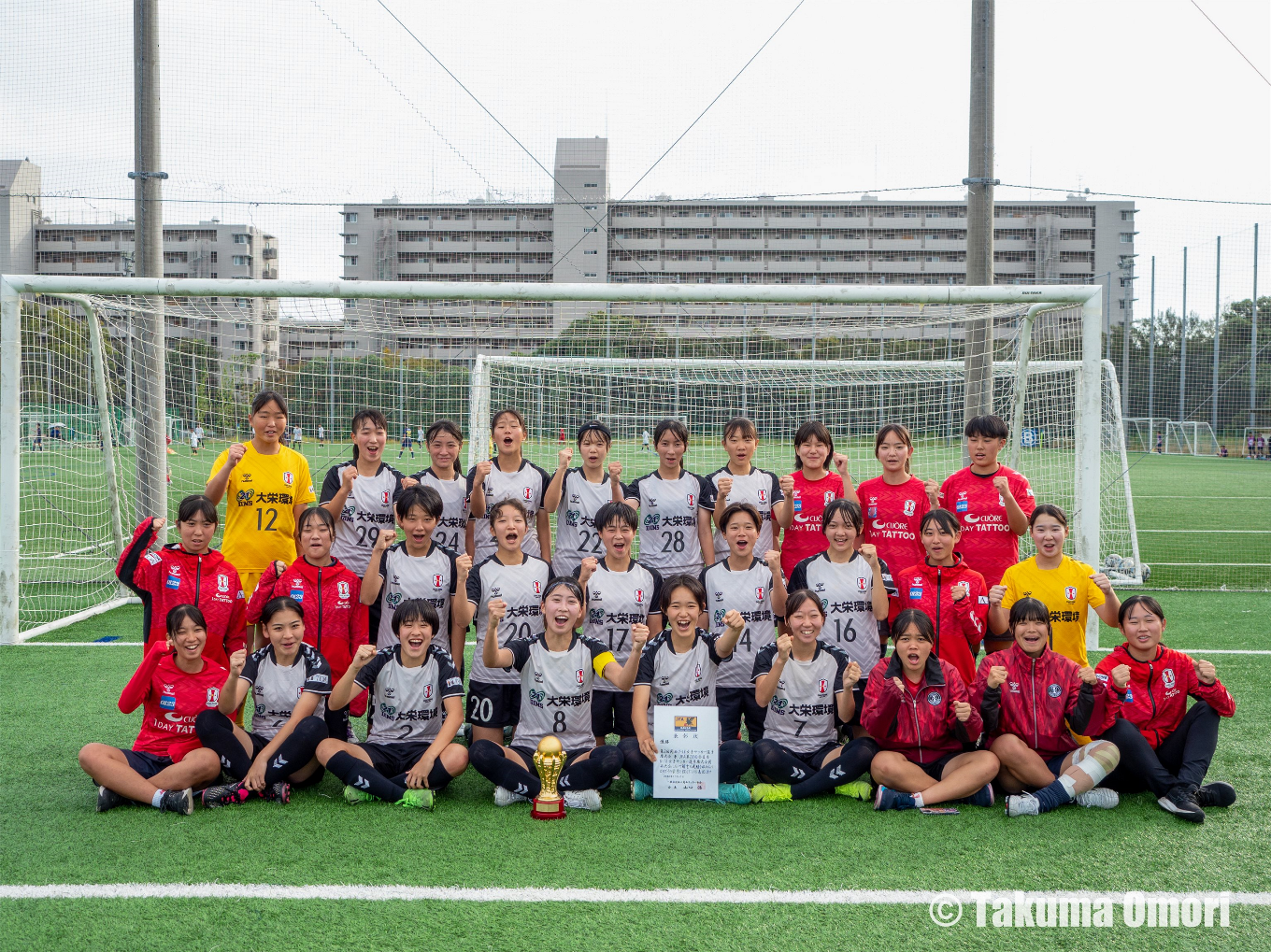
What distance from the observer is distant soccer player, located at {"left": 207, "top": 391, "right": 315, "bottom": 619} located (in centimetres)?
508

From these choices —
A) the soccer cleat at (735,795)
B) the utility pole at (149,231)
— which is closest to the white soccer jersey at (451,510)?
the soccer cleat at (735,795)

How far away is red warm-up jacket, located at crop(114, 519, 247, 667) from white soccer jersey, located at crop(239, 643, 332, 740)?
37cm

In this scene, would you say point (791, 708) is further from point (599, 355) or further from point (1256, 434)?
point (1256, 434)

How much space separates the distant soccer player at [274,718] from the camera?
386cm

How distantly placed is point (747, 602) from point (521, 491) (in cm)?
138

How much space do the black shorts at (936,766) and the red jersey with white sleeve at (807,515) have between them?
129cm

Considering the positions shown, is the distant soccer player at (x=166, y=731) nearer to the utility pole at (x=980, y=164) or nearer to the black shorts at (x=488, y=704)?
the black shorts at (x=488, y=704)

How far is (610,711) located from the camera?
4316 mm

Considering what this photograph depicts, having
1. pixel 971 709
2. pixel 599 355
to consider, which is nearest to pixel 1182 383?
pixel 599 355

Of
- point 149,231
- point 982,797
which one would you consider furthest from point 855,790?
point 149,231

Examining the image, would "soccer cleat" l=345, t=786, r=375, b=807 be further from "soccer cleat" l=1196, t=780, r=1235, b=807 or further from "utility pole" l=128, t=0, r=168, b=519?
"utility pole" l=128, t=0, r=168, b=519

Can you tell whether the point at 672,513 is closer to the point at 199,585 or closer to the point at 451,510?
the point at 451,510

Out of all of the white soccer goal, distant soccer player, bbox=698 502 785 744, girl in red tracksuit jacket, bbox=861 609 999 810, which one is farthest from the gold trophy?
the white soccer goal

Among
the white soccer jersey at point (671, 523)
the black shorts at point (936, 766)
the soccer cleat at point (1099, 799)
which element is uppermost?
the white soccer jersey at point (671, 523)
